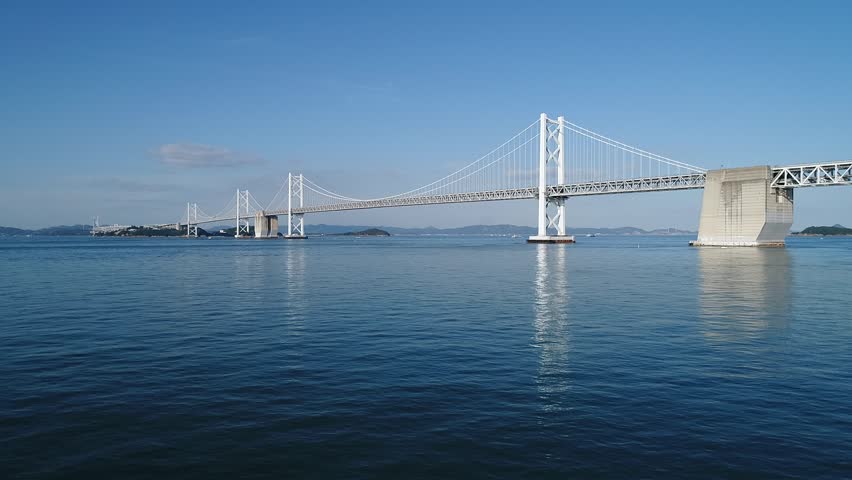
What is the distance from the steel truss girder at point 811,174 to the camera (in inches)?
2606

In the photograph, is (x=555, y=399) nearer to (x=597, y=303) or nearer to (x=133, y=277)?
(x=597, y=303)

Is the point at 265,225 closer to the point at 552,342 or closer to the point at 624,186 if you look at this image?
the point at 624,186

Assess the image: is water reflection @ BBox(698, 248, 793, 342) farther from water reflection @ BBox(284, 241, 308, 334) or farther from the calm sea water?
water reflection @ BBox(284, 241, 308, 334)

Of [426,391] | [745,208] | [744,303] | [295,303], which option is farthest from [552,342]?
[745,208]

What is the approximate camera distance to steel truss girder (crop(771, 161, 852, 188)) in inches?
2606

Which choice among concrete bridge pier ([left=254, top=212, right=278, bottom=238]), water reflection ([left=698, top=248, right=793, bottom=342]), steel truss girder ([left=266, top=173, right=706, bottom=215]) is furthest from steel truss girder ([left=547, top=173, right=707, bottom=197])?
concrete bridge pier ([left=254, top=212, right=278, bottom=238])

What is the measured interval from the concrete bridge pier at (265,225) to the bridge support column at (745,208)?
13082cm

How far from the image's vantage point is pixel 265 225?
174 metres

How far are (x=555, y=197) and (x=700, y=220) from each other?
25.1 meters

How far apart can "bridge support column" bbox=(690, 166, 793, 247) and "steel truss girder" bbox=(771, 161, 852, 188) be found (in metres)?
1.38

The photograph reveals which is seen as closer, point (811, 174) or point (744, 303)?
point (744, 303)

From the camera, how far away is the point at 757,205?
68062mm

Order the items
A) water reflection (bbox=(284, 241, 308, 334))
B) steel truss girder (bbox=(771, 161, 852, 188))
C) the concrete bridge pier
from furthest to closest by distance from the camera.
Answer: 1. the concrete bridge pier
2. steel truss girder (bbox=(771, 161, 852, 188))
3. water reflection (bbox=(284, 241, 308, 334))

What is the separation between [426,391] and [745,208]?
7295cm
